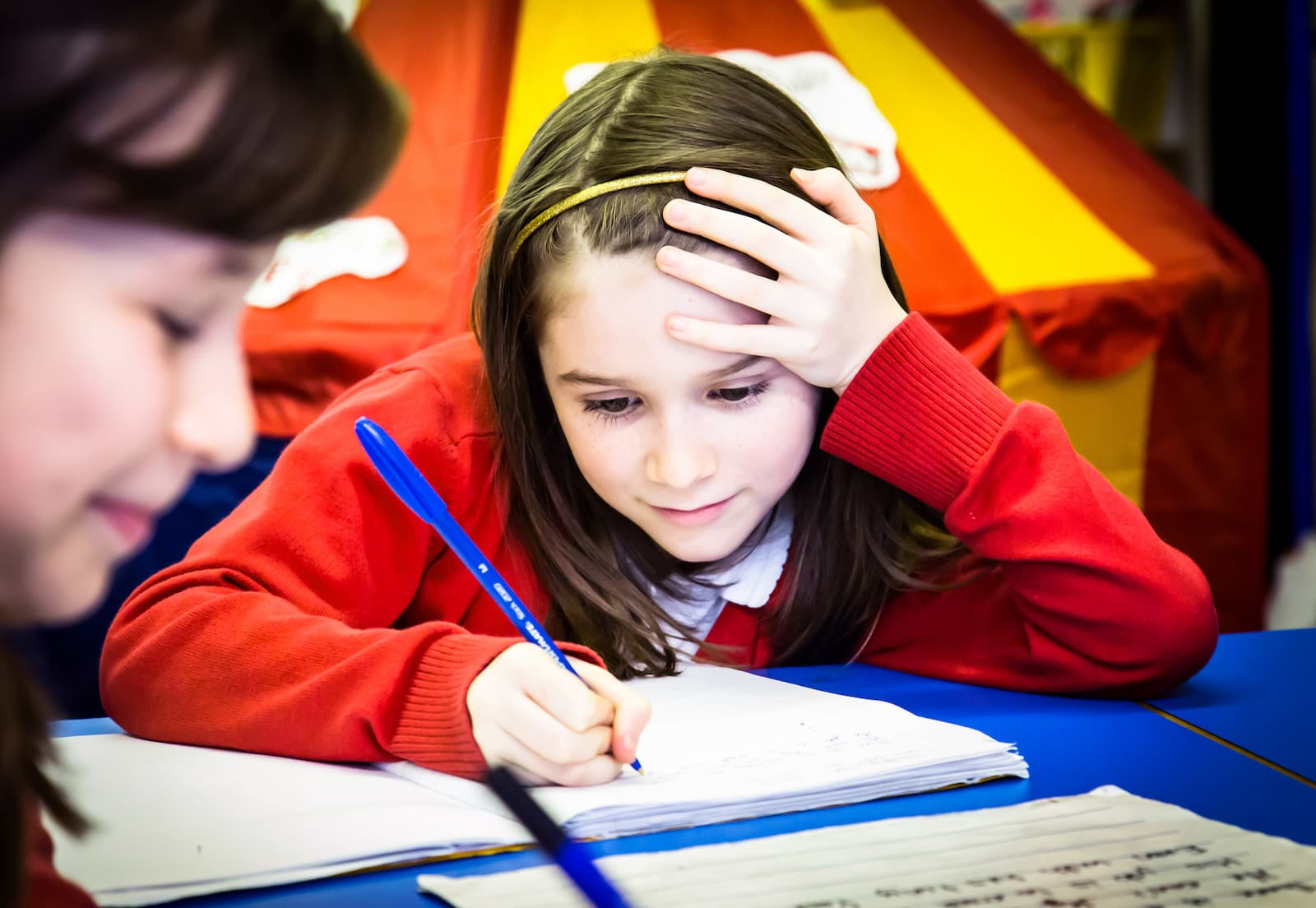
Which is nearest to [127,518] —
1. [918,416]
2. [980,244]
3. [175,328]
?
[175,328]

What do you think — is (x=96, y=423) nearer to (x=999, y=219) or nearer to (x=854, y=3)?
(x=999, y=219)

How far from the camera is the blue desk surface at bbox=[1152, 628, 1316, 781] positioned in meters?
0.69

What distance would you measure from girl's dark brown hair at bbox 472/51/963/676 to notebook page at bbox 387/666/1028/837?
163 mm

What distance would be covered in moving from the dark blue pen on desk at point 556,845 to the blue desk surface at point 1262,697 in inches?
16.5

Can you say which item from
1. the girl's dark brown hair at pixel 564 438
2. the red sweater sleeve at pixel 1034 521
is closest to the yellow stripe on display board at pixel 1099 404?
the girl's dark brown hair at pixel 564 438

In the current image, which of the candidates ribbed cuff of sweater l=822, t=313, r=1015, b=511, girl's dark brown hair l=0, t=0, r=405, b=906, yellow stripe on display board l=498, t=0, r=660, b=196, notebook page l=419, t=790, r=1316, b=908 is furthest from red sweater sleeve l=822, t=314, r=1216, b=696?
yellow stripe on display board l=498, t=0, r=660, b=196

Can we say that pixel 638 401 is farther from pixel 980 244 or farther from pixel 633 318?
pixel 980 244

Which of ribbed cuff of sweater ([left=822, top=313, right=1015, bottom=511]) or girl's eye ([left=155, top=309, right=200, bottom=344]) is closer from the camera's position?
girl's eye ([left=155, top=309, right=200, bottom=344])

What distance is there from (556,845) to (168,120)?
0.25 metres

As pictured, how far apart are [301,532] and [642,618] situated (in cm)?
26

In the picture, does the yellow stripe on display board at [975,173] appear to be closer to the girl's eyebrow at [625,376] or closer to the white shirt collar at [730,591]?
the white shirt collar at [730,591]

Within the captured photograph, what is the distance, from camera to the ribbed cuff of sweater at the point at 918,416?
819 millimetres

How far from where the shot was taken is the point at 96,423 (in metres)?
0.31

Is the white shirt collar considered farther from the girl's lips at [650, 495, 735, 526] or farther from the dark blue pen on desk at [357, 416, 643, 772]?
the dark blue pen on desk at [357, 416, 643, 772]
